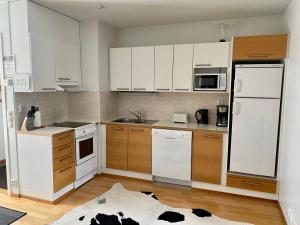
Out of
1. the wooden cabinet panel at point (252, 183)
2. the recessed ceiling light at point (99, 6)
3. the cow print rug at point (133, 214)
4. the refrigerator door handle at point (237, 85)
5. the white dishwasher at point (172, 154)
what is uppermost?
the recessed ceiling light at point (99, 6)

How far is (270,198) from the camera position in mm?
3160

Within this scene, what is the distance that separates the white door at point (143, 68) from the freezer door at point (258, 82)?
136 centimetres

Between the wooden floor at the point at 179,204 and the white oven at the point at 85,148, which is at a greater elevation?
the white oven at the point at 85,148

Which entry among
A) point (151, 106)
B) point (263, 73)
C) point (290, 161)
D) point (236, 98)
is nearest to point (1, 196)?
point (151, 106)

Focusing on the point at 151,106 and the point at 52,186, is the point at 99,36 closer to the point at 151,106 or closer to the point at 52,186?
the point at 151,106

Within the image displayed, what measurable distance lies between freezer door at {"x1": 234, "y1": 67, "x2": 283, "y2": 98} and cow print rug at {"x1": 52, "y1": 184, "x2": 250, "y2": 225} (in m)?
1.62

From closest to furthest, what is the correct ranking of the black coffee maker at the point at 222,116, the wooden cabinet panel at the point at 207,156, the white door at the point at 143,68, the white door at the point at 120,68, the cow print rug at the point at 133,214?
the cow print rug at the point at 133,214, the wooden cabinet panel at the point at 207,156, the black coffee maker at the point at 222,116, the white door at the point at 143,68, the white door at the point at 120,68

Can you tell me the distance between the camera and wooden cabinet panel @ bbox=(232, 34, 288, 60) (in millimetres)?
2923

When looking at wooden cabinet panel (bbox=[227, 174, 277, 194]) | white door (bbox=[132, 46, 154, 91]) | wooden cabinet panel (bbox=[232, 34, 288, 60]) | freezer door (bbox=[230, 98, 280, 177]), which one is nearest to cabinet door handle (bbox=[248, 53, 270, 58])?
wooden cabinet panel (bbox=[232, 34, 288, 60])

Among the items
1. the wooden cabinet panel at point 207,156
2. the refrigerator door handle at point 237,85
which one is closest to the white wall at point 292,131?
the refrigerator door handle at point 237,85

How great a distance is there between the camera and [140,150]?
3.74 meters

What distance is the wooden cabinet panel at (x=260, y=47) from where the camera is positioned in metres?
2.92

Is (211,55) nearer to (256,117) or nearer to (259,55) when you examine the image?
(259,55)

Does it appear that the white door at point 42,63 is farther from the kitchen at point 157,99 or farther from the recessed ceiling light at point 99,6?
the recessed ceiling light at point 99,6
